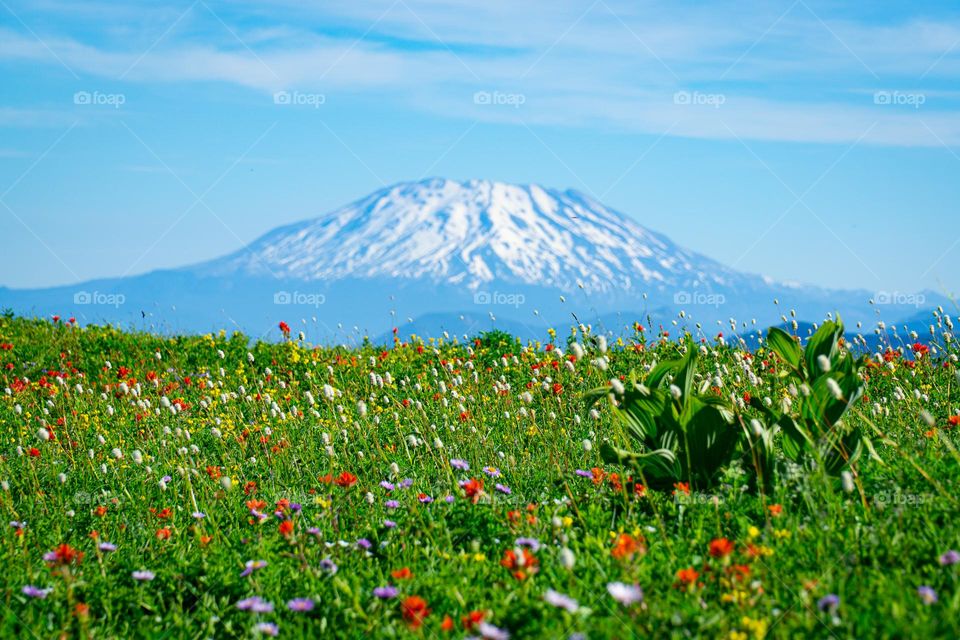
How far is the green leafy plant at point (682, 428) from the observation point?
4.76 meters

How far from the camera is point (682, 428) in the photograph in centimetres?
478

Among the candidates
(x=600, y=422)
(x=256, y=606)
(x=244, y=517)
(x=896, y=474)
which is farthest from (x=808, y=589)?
(x=600, y=422)

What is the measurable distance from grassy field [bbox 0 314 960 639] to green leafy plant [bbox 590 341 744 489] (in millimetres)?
13

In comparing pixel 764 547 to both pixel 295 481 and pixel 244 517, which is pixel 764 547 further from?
pixel 295 481

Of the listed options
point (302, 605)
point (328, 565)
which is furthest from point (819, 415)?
point (302, 605)

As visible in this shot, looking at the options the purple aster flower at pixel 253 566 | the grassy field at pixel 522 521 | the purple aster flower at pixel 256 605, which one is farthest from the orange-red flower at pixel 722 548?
the purple aster flower at pixel 253 566

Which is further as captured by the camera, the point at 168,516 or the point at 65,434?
the point at 65,434

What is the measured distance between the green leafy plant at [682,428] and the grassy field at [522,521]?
1 centimetres


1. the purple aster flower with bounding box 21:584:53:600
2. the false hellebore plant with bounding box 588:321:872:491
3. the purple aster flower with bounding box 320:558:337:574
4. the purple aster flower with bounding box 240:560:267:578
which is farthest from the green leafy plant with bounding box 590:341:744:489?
the purple aster flower with bounding box 21:584:53:600

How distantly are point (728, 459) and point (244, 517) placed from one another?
9.67 ft

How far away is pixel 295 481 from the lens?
625cm

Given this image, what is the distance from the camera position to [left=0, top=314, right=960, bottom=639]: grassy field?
3258mm

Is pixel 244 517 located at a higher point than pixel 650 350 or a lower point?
lower

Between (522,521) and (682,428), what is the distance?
114cm
